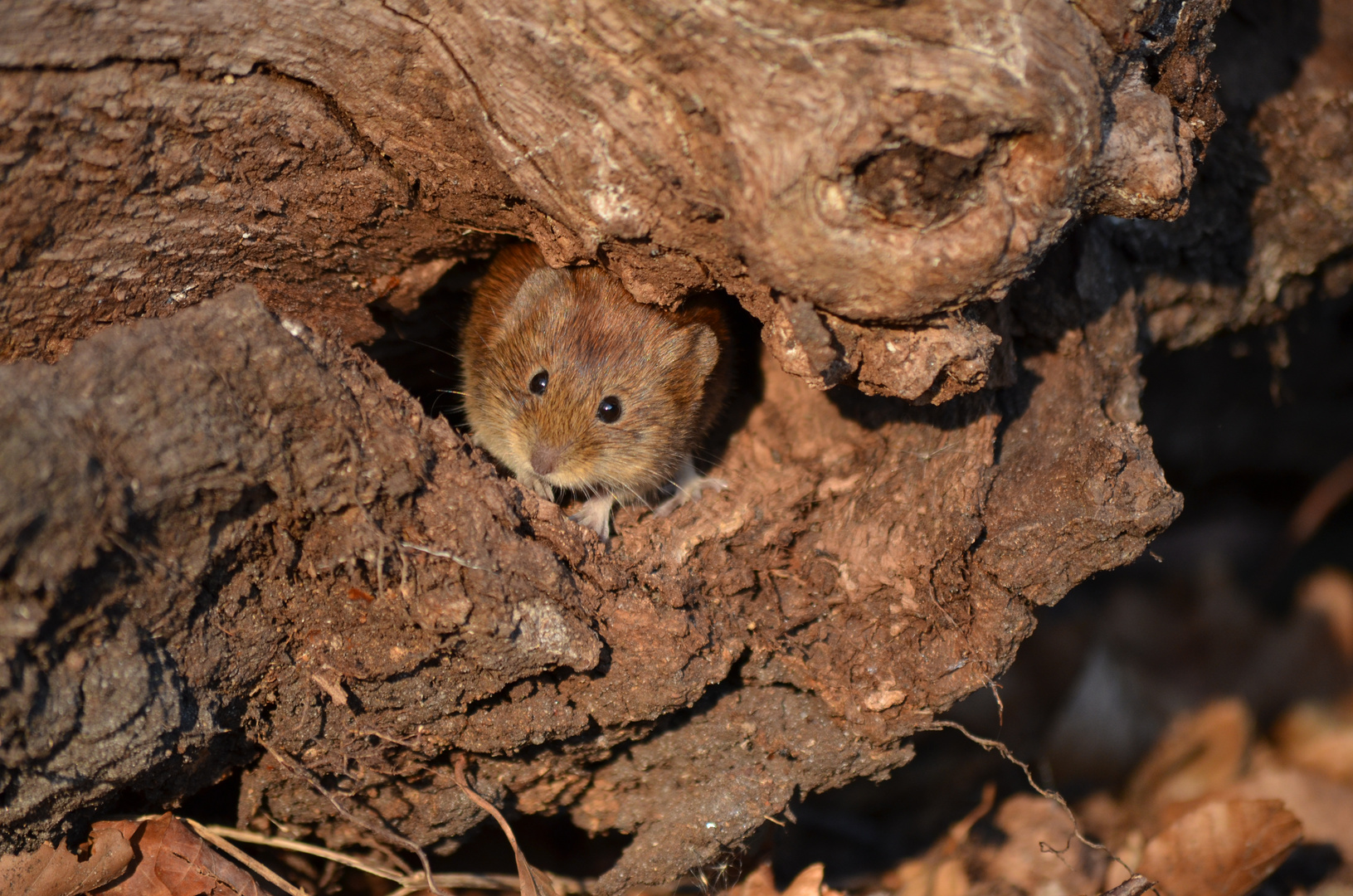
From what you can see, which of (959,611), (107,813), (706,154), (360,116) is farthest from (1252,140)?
(107,813)

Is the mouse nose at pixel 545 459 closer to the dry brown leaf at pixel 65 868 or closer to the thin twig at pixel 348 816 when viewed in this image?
the thin twig at pixel 348 816

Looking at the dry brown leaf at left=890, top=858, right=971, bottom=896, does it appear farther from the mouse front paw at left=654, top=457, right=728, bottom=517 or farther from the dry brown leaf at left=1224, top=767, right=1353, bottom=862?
the mouse front paw at left=654, top=457, right=728, bottom=517

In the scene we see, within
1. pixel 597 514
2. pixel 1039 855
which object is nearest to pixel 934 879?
pixel 1039 855

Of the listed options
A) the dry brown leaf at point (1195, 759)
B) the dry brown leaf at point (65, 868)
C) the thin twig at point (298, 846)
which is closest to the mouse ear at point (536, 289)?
the thin twig at point (298, 846)

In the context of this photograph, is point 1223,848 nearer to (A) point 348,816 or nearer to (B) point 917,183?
(B) point 917,183

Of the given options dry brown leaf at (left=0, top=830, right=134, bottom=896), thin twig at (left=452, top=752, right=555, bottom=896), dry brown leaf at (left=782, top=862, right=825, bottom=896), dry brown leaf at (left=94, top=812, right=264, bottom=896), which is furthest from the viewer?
dry brown leaf at (left=782, top=862, right=825, bottom=896)

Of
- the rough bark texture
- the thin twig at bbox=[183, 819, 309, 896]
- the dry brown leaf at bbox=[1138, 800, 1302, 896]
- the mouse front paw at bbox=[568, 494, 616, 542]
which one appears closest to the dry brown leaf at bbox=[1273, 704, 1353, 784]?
the dry brown leaf at bbox=[1138, 800, 1302, 896]
